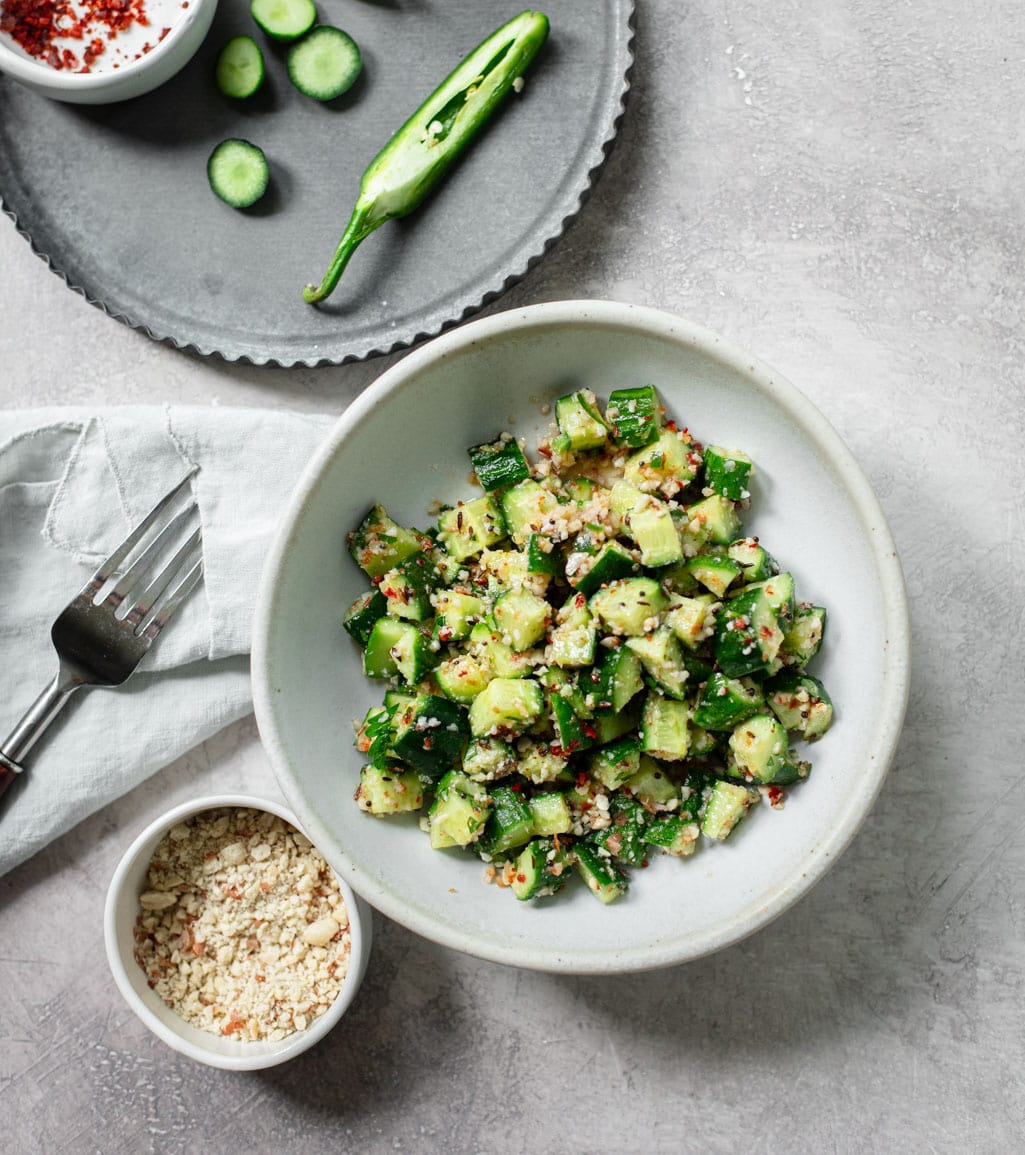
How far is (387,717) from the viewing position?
1944 mm

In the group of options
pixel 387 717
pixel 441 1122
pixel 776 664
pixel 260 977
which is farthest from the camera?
pixel 441 1122

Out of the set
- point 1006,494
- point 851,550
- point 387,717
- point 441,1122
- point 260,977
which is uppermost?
point 851,550

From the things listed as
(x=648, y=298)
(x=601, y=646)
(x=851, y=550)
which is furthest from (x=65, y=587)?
(x=851, y=550)

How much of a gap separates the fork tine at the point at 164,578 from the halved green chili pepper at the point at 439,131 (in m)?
0.59

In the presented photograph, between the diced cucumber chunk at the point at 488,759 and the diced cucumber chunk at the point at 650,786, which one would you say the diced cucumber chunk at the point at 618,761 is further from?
the diced cucumber chunk at the point at 488,759

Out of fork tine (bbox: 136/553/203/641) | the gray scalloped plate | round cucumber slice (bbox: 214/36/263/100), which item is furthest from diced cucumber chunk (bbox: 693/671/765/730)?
round cucumber slice (bbox: 214/36/263/100)

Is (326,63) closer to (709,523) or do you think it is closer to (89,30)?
(89,30)

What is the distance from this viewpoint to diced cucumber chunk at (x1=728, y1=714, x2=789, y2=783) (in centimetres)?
179

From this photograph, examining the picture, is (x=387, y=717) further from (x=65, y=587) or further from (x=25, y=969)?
(x=25, y=969)

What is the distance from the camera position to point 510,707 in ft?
5.87

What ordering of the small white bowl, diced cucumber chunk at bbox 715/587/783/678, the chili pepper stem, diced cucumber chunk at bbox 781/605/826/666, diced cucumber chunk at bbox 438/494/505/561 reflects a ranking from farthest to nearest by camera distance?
the chili pepper stem < the small white bowl < diced cucumber chunk at bbox 438/494/505/561 < diced cucumber chunk at bbox 781/605/826/666 < diced cucumber chunk at bbox 715/587/783/678

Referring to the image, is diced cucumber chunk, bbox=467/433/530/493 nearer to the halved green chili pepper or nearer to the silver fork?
the halved green chili pepper

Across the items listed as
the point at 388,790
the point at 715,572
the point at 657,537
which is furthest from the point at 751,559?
the point at 388,790

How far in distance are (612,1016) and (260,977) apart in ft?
2.54
